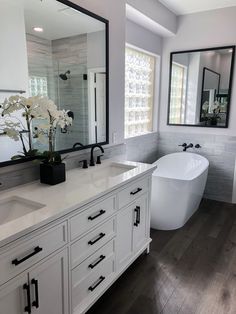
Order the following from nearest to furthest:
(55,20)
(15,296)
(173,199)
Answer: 1. (15,296)
2. (55,20)
3. (173,199)

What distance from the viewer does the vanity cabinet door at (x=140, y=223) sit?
2.11m

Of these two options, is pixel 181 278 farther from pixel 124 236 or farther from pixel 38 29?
pixel 38 29

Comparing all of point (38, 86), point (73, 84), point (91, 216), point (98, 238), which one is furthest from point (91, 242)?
point (73, 84)

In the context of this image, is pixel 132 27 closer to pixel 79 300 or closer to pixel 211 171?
pixel 211 171

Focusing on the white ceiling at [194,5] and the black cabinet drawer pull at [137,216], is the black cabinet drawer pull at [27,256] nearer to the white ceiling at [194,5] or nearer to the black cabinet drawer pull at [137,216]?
the black cabinet drawer pull at [137,216]

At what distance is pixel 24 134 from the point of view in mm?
1731

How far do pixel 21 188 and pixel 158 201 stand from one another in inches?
66.1

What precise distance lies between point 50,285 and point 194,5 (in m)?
3.61

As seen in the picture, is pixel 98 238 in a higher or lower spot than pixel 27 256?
lower

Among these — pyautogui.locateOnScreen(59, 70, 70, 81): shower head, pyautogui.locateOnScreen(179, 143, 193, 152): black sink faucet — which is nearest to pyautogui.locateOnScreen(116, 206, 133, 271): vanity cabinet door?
pyautogui.locateOnScreen(59, 70, 70, 81): shower head

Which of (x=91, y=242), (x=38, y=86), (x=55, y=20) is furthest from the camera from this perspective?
(x=55, y=20)

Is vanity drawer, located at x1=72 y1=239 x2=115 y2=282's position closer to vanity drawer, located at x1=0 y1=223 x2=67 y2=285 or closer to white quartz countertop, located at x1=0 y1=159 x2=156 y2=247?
vanity drawer, located at x1=0 y1=223 x2=67 y2=285

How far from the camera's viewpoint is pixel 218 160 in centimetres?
378

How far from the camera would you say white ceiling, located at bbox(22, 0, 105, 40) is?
1.74 metres
